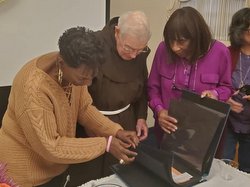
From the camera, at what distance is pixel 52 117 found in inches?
44.6

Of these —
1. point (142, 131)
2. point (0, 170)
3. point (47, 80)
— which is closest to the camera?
point (0, 170)

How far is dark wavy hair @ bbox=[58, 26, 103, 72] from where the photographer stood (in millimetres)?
1036

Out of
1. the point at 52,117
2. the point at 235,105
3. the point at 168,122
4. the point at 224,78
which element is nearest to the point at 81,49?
the point at 52,117

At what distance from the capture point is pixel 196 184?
4.01 feet

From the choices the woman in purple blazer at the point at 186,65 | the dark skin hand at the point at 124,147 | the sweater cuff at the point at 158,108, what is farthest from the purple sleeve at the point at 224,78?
the dark skin hand at the point at 124,147

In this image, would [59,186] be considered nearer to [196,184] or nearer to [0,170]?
[196,184]

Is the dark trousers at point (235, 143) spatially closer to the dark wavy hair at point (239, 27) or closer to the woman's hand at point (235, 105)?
the woman's hand at point (235, 105)

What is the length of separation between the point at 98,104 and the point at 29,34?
644mm

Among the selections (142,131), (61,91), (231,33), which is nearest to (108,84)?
(142,131)

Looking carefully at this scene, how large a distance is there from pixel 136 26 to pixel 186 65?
0.35 meters

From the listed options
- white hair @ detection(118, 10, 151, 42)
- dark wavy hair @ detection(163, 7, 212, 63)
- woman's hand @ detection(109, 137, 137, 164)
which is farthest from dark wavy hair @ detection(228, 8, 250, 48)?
woman's hand @ detection(109, 137, 137, 164)

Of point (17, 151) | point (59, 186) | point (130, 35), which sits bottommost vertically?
point (59, 186)

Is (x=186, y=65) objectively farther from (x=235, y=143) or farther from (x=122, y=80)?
(x=235, y=143)

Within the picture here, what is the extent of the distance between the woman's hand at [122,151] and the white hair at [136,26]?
1.46 ft
